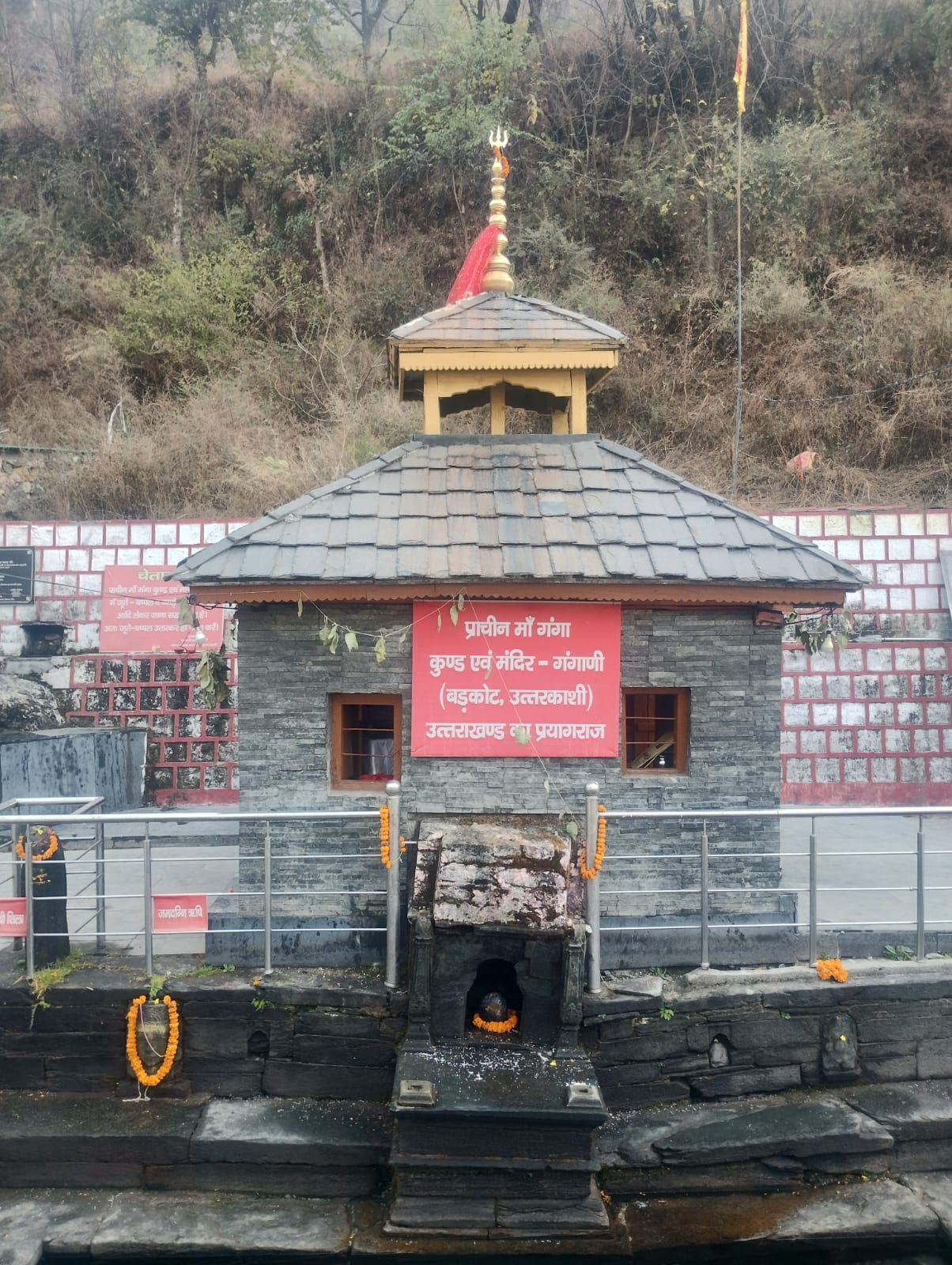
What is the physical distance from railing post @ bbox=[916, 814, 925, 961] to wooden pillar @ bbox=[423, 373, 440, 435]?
494 cm

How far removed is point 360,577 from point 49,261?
19828 millimetres

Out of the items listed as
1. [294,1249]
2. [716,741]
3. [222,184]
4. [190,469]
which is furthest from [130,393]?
[294,1249]

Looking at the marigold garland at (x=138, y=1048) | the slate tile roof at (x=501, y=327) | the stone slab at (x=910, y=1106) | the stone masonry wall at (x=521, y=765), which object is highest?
the slate tile roof at (x=501, y=327)

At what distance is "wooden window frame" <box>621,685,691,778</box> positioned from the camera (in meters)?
7.16

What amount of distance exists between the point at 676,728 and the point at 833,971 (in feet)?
6.76

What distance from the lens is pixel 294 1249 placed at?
534cm

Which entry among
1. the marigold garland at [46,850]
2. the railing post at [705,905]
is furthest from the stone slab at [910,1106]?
the marigold garland at [46,850]

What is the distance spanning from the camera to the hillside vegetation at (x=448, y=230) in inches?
674

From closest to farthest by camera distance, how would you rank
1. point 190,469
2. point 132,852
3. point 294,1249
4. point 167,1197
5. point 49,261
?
point 294,1249 → point 167,1197 → point 132,852 → point 190,469 → point 49,261

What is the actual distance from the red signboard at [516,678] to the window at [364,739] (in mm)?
400

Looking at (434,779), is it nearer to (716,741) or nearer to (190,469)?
(716,741)

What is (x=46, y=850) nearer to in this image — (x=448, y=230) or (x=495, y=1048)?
(x=495, y=1048)

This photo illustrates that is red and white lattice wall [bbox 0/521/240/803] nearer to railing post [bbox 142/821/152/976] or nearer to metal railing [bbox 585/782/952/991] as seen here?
railing post [bbox 142/821/152/976]

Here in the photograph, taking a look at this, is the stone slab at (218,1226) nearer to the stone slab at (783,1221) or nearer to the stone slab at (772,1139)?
the stone slab at (783,1221)
